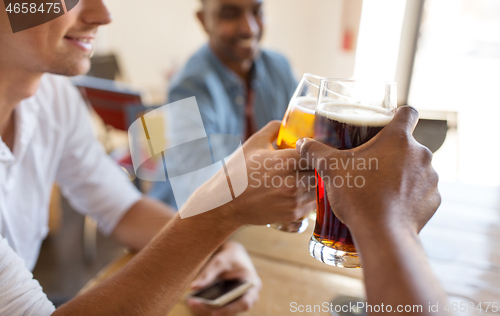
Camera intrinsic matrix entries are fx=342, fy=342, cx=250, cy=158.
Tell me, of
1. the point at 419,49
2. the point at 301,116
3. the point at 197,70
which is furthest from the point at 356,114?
the point at 419,49

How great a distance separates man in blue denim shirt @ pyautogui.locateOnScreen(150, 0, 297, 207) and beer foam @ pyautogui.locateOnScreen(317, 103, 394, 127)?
44.8 inches

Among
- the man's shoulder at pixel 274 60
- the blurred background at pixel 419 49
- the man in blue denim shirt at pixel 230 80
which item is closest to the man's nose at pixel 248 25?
the man in blue denim shirt at pixel 230 80

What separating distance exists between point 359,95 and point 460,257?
66 cm

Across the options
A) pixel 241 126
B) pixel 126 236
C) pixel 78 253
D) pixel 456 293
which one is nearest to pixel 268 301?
pixel 456 293

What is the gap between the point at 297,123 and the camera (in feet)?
2.44

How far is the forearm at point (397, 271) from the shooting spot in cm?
43

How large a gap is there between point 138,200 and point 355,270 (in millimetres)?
784

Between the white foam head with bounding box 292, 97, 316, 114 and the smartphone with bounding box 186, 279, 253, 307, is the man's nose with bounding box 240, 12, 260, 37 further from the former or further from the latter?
the smartphone with bounding box 186, 279, 253, 307

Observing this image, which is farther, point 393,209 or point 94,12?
point 94,12

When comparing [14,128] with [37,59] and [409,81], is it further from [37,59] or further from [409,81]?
[409,81]

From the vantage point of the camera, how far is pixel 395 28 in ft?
12.8

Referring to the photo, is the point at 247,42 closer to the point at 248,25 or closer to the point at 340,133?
the point at 248,25

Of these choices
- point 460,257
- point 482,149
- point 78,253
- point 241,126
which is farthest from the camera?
point 482,149

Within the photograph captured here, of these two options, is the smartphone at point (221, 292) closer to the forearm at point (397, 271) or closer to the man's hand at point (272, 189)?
the man's hand at point (272, 189)
